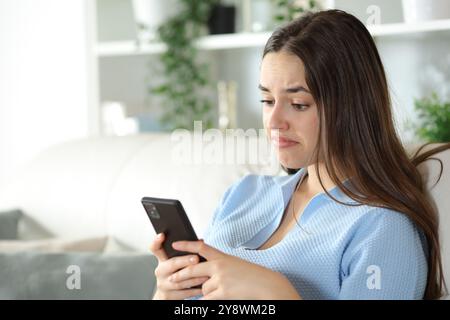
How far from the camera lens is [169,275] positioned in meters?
1.40

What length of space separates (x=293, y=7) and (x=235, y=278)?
1.74 metres

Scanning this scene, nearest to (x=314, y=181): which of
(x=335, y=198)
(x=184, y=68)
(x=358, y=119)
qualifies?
(x=335, y=198)

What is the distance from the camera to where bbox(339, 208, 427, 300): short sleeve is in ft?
4.31

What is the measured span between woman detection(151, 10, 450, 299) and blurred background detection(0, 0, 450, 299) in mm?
386

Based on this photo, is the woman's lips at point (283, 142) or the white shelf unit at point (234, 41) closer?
the woman's lips at point (283, 142)

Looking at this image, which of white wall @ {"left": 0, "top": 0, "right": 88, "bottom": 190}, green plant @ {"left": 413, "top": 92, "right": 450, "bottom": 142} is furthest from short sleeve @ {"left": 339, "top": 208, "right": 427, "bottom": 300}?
white wall @ {"left": 0, "top": 0, "right": 88, "bottom": 190}

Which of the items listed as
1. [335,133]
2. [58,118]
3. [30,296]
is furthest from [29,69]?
[335,133]

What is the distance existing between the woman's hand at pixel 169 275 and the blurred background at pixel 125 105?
58cm

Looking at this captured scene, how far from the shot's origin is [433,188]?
148 cm

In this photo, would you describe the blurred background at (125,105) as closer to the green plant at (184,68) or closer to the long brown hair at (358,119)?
the green plant at (184,68)

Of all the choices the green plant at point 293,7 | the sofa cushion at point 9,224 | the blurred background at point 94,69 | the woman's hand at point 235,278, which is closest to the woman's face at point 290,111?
the woman's hand at point 235,278

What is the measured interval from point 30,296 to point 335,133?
3.28 feet

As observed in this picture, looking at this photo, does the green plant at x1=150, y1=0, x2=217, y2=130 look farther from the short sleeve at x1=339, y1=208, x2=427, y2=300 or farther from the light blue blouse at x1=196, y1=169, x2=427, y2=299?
the short sleeve at x1=339, y1=208, x2=427, y2=300

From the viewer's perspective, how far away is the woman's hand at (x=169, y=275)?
4.45 feet
